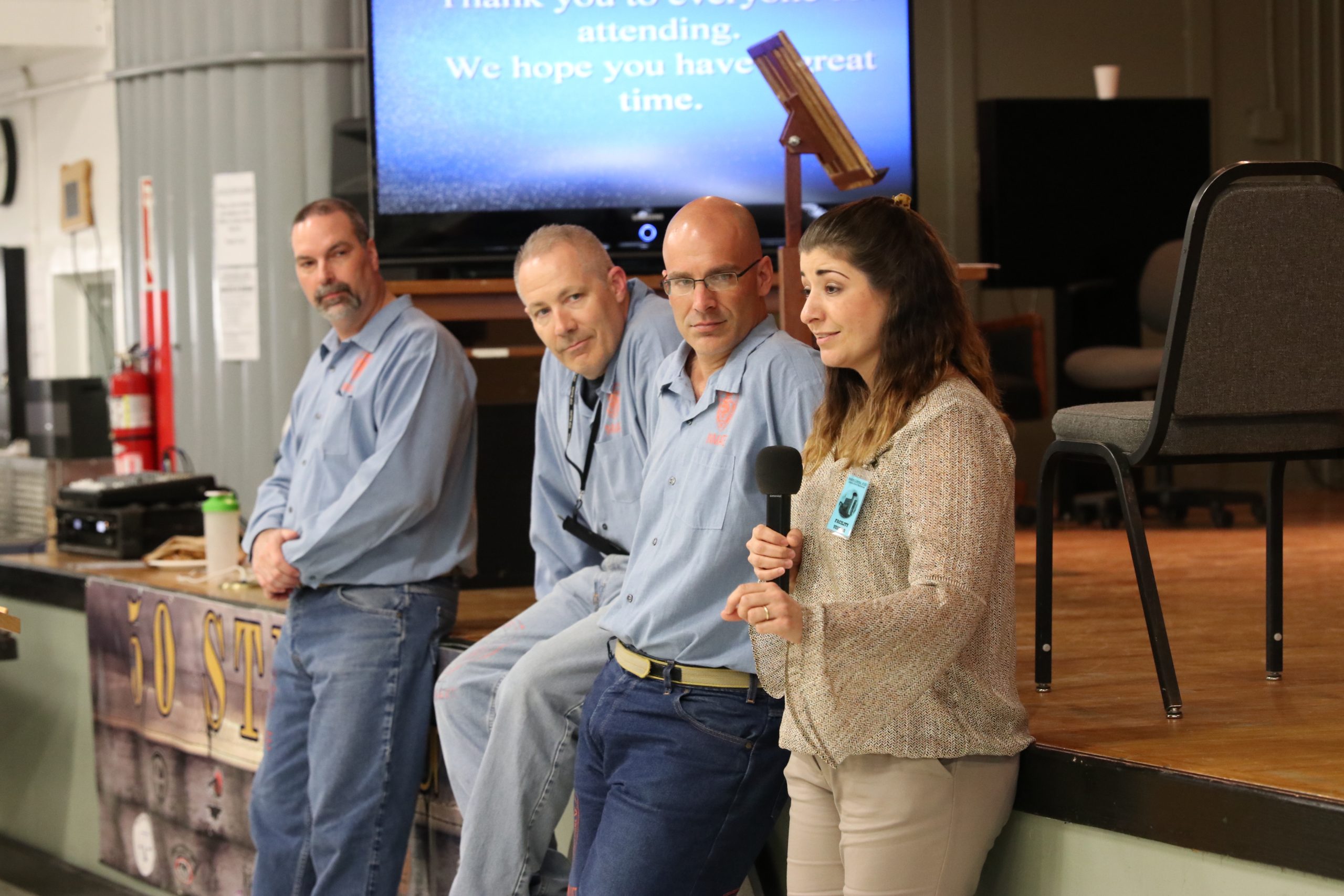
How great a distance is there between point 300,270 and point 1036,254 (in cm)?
365

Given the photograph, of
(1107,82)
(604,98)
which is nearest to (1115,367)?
Result: (1107,82)

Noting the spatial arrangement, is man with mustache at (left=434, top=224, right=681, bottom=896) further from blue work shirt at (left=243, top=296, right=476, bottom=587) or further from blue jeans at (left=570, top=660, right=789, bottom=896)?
blue jeans at (left=570, top=660, right=789, bottom=896)

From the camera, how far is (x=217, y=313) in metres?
5.82

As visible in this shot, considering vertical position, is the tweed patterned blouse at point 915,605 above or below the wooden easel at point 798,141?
below

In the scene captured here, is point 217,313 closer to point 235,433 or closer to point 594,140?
point 235,433

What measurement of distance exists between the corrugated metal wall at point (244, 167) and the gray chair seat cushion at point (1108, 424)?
12.3ft

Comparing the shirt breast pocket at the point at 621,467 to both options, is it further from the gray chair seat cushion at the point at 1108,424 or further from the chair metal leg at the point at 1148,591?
the chair metal leg at the point at 1148,591

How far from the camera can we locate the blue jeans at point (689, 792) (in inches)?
87.5

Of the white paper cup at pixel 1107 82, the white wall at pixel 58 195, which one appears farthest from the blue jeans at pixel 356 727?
the white paper cup at pixel 1107 82

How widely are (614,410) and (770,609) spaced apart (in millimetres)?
1077

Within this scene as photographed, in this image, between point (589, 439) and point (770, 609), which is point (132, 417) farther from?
point (770, 609)

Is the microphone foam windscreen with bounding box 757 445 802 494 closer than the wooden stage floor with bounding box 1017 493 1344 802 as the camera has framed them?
Yes

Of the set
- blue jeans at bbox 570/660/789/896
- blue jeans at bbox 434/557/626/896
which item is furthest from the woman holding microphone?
blue jeans at bbox 434/557/626/896

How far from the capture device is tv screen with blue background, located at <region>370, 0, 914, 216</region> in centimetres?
441
